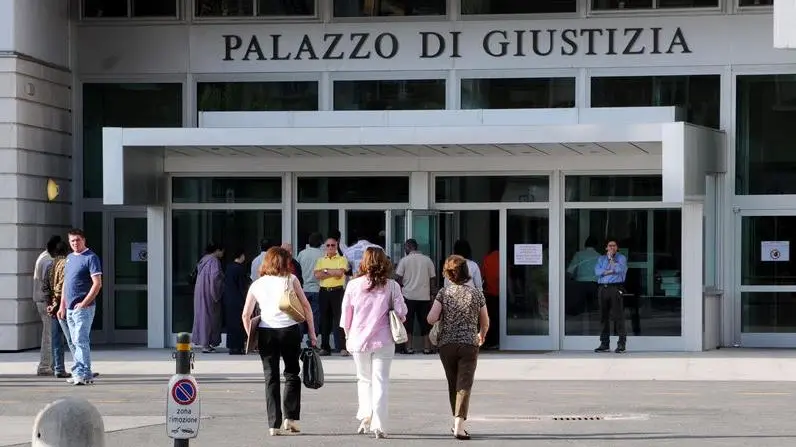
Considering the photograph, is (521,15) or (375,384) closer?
(375,384)

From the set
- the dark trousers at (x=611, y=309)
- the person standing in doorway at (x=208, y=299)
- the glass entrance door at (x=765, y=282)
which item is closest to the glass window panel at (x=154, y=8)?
the person standing in doorway at (x=208, y=299)

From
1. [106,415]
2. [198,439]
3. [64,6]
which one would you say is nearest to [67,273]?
[106,415]

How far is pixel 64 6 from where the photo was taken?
76.4 ft

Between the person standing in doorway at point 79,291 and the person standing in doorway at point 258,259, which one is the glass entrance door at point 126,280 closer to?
the person standing in doorway at point 258,259

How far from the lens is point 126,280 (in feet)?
80.0

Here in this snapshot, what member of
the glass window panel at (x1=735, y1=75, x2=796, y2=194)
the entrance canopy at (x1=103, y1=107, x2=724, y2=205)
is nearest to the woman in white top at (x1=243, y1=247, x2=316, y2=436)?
the entrance canopy at (x1=103, y1=107, x2=724, y2=205)

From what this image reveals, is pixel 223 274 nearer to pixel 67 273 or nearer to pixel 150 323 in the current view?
pixel 150 323

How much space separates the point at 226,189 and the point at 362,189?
2088 millimetres

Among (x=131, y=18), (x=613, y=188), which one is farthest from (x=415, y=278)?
(x=131, y=18)

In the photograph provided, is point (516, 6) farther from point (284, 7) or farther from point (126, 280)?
point (126, 280)

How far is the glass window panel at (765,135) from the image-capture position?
900 inches

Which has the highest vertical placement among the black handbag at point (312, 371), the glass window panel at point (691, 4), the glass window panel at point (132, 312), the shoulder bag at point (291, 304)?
the glass window panel at point (691, 4)

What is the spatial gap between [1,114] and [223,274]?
12.8ft

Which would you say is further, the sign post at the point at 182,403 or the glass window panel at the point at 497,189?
the glass window panel at the point at 497,189
